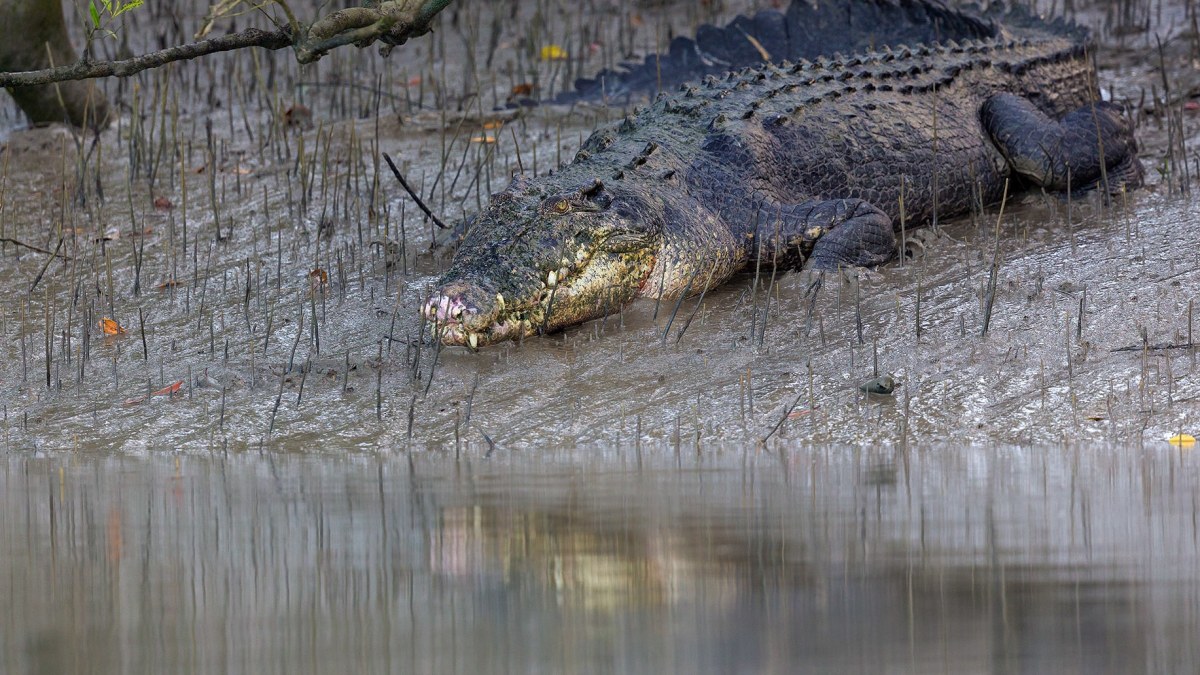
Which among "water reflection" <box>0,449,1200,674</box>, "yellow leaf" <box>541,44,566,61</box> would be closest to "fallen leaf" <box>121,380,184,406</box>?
"water reflection" <box>0,449,1200,674</box>

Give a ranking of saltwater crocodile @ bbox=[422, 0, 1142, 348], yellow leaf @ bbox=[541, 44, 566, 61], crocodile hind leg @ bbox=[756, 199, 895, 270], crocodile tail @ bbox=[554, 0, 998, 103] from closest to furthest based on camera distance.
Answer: saltwater crocodile @ bbox=[422, 0, 1142, 348]
crocodile hind leg @ bbox=[756, 199, 895, 270]
crocodile tail @ bbox=[554, 0, 998, 103]
yellow leaf @ bbox=[541, 44, 566, 61]

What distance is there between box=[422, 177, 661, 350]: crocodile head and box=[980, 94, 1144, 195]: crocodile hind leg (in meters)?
2.35

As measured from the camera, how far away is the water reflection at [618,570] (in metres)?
2.08

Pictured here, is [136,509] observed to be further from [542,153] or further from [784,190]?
[542,153]

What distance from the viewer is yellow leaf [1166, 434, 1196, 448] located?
414 centimetres

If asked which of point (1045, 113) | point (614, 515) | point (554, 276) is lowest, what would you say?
point (614, 515)

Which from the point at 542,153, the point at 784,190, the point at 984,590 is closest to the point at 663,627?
the point at 984,590

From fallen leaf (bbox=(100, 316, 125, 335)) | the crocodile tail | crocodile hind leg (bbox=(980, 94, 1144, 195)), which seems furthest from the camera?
the crocodile tail

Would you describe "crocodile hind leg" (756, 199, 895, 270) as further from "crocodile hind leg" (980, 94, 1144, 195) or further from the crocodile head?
"crocodile hind leg" (980, 94, 1144, 195)

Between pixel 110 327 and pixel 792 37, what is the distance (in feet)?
15.4

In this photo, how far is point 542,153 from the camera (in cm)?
791

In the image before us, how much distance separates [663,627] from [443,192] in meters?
5.13

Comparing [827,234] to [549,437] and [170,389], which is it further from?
[170,389]

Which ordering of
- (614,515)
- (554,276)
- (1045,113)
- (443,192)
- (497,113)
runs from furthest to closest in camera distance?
(497,113) < (1045,113) < (443,192) < (554,276) < (614,515)
